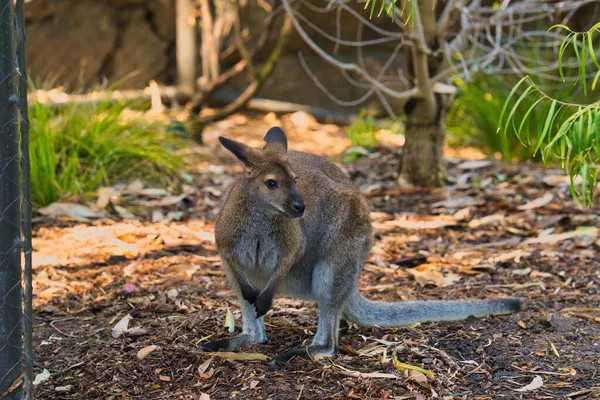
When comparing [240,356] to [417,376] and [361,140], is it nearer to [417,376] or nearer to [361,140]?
[417,376]

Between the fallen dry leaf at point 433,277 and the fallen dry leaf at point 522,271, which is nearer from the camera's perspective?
the fallen dry leaf at point 433,277

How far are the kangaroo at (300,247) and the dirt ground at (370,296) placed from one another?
0.11 metres

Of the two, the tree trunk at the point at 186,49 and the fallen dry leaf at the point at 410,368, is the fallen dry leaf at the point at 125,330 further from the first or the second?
the tree trunk at the point at 186,49

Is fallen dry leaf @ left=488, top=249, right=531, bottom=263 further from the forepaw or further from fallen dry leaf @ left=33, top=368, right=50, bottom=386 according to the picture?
fallen dry leaf @ left=33, top=368, right=50, bottom=386

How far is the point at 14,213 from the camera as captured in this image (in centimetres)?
319

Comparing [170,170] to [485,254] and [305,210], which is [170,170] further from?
[305,210]

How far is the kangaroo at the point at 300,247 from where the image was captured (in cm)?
400

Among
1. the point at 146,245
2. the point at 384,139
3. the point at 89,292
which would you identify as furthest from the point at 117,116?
the point at 384,139

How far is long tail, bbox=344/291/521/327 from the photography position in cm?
446

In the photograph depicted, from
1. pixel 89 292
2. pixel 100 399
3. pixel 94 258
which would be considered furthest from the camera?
pixel 94 258

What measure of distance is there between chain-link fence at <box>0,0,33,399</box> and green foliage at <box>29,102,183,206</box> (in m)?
3.52

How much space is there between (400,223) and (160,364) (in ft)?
10.4

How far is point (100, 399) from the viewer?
3709mm

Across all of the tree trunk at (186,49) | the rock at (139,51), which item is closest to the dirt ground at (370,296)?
the tree trunk at (186,49)
